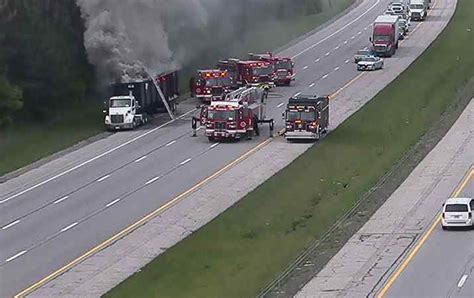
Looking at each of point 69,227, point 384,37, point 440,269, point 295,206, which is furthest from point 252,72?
point 440,269

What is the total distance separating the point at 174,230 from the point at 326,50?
75.9m

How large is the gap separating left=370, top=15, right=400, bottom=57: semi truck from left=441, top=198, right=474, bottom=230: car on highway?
66.3 meters

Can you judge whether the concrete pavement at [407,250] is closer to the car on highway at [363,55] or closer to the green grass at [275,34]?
the green grass at [275,34]

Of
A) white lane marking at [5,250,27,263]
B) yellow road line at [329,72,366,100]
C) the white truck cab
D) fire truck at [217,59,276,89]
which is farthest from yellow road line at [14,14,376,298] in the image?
fire truck at [217,59,276,89]

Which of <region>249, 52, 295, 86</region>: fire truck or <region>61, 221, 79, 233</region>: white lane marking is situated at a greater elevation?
<region>61, 221, 79, 233</region>: white lane marking

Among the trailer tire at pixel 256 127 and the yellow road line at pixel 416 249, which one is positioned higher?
the yellow road line at pixel 416 249

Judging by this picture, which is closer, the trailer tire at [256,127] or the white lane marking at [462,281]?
the white lane marking at [462,281]

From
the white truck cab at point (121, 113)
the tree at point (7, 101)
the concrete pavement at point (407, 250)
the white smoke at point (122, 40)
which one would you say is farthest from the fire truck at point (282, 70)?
the concrete pavement at point (407, 250)

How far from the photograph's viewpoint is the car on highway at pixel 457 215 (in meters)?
53.8

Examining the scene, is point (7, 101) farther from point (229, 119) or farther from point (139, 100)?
point (229, 119)

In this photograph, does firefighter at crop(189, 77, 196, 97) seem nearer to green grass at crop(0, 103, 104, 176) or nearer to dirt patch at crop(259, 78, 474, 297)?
green grass at crop(0, 103, 104, 176)

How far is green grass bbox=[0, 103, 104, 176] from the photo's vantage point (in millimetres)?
73625

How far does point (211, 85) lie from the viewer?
307ft

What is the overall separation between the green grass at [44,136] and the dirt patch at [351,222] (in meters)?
21.3
